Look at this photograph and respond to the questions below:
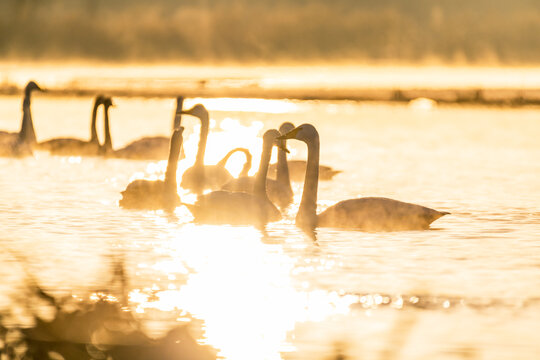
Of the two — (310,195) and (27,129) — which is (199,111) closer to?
(310,195)

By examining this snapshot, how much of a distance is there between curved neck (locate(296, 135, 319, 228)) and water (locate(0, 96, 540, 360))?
29 centimetres

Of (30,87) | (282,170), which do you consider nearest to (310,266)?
(282,170)

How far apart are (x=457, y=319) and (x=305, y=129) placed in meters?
7.67

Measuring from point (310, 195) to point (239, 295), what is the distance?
6.02 m

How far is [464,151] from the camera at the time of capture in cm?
3903

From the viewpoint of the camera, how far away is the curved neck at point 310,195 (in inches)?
718

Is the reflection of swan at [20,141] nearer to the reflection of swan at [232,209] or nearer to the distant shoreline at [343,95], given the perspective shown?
the reflection of swan at [232,209]

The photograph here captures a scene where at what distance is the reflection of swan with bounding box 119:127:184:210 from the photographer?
797 inches

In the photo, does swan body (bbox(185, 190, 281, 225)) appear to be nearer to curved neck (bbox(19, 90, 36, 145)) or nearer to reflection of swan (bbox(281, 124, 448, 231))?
reflection of swan (bbox(281, 124, 448, 231))

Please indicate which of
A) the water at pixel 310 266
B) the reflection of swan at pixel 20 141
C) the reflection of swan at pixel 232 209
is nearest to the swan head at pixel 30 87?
the reflection of swan at pixel 20 141

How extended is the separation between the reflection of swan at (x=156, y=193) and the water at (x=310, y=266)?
0.25 metres

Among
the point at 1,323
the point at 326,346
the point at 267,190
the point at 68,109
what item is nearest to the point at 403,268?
the point at 326,346

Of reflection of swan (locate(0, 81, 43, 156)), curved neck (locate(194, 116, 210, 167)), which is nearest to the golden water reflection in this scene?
curved neck (locate(194, 116, 210, 167))

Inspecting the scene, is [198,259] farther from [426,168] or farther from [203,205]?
→ [426,168]
